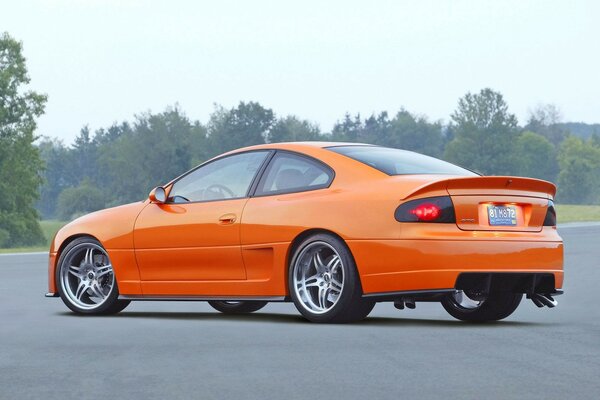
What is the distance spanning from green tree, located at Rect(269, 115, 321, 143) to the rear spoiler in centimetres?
14017

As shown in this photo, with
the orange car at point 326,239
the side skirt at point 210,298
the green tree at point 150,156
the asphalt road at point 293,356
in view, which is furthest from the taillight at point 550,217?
the green tree at point 150,156

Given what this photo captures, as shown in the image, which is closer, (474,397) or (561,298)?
(474,397)

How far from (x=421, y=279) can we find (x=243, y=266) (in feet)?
5.48

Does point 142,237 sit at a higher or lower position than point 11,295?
higher

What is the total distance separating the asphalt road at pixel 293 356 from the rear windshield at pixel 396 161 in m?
1.25

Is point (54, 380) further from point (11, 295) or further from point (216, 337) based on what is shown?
point (11, 295)

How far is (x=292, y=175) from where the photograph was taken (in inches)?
388

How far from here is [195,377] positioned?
6.47 metres

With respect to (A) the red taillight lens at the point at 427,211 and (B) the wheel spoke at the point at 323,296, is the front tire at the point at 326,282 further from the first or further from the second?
(A) the red taillight lens at the point at 427,211

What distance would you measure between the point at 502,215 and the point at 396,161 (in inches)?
42.3

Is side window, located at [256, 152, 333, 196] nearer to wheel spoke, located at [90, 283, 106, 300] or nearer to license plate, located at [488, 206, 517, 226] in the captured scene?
license plate, located at [488, 206, 517, 226]

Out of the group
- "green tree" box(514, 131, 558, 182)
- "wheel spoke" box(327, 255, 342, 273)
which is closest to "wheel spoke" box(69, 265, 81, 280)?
"wheel spoke" box(327, 255, 342, 273)

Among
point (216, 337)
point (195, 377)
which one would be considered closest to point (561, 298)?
point (216, 337)

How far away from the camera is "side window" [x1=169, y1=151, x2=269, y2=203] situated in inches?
399
